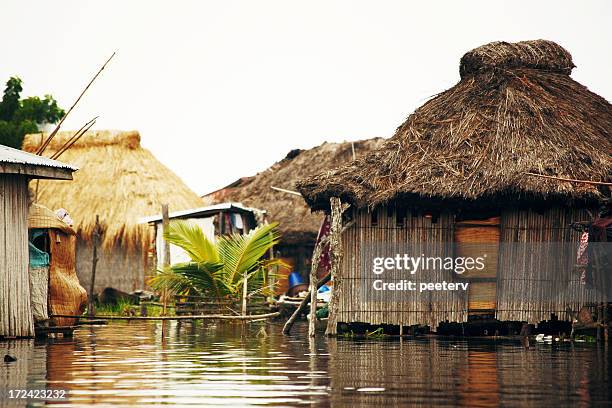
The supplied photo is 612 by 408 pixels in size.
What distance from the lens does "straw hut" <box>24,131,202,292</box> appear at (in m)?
31.1

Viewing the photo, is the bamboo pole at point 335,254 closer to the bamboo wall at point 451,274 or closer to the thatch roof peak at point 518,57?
the bamboo wall at point 451,274

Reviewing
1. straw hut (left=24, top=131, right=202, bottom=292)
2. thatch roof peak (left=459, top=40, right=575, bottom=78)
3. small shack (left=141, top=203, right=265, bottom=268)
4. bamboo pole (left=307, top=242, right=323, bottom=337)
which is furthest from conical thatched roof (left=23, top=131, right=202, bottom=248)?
thatch roof peak (left=459, top=40, right=575, bottom=78)

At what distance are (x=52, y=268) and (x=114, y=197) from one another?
49.7ft

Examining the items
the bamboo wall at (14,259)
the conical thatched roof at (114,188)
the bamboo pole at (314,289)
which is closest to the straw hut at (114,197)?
A: the conical thatched roof at (114,188)

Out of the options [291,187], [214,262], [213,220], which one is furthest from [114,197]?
[214,262]

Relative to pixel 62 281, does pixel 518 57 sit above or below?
above

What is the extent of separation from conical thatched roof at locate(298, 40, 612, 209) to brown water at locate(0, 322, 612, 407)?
2641 mm

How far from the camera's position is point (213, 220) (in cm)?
2881

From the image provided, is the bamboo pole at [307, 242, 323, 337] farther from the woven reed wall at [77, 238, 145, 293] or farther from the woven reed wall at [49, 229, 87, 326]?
the woven reed wall at [77, 238, 145, 293]

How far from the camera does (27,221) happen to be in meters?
16.5

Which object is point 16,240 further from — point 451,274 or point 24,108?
point 24,108

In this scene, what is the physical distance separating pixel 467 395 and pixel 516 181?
935 cm

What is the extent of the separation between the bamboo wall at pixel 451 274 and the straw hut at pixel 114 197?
12.7 meters

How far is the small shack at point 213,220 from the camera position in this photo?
28.5m
